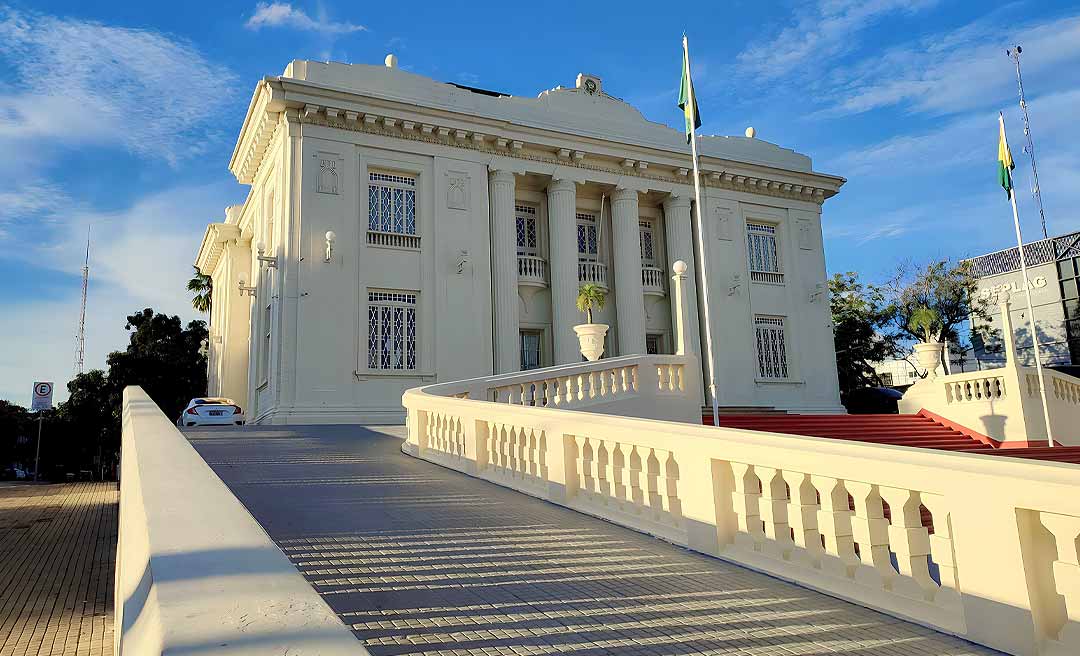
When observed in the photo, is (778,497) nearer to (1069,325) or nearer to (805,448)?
(805,448)

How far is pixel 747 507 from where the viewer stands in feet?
17.5

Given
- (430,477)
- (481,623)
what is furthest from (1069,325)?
(481,623)

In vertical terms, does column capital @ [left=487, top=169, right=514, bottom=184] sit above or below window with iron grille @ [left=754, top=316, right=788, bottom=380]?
above

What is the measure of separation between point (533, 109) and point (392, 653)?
20952mm

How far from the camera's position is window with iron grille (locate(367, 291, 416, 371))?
1970 centimetres

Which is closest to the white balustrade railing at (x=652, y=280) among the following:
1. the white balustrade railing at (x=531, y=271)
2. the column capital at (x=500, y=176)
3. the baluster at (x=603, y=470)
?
the white balustrade railing at (x=531, y=271)

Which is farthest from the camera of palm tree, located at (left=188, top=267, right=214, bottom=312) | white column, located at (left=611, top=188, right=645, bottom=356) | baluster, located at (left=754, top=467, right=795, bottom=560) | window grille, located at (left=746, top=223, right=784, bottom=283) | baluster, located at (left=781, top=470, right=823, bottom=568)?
palm tree, located at (left=188, top=267, right=214, bottom=312)

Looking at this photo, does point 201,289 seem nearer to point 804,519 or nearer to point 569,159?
point 569,159

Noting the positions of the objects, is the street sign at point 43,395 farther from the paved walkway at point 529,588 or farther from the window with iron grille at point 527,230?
the paved walkway at point 529,588

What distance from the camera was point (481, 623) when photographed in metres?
3.83

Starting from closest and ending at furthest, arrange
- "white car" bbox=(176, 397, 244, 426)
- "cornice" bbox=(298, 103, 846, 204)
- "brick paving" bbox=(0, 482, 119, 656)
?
"brick paving" bbox=(0, 482, 119, 656), "white car" bbox=(176, 397, 244, 426), "cornice" bbox=(298, 103, 846, 204)

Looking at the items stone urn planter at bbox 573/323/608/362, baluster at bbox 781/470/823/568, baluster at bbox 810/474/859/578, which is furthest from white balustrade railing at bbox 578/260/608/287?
baluster at bbox 810/474/859/578

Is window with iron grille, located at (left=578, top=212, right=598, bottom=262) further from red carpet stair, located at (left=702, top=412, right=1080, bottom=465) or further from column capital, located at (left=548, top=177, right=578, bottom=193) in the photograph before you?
red carpet stair, located at (left=702, top=412, right=1080, bottom=465)

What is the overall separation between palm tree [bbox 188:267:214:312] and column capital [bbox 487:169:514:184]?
19.9 meters
